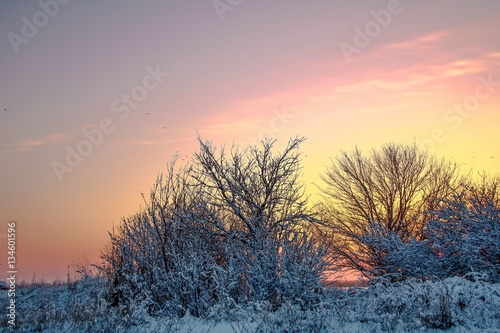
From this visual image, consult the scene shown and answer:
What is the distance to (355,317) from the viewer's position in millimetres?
10578

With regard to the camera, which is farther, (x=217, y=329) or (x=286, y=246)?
(x=286, y=246)

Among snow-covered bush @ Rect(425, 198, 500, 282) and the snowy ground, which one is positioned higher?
snow-covered bush @ Rect(425, 198, 500, 282)

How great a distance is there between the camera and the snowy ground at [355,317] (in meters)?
9.34

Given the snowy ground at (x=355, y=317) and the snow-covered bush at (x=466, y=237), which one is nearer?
the snowy ground at (x=355, y=317)

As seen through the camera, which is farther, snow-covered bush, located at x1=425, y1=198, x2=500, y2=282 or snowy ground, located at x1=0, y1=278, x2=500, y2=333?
snow-covered bush, located at x1=425, y1=198, x2=500, y2=282

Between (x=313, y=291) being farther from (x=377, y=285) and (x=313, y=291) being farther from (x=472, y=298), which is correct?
(x=472, y=298)

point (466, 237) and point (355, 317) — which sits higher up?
point (466, 237)

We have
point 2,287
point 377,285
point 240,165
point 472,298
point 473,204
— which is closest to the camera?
point 472,298

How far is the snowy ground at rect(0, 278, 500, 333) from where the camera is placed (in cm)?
934

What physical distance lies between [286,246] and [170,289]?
3755 mm

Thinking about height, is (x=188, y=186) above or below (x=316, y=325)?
above

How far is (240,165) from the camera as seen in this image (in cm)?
2064

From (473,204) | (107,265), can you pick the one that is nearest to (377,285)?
(473,204)

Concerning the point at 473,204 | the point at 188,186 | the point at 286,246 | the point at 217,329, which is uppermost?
the point at 188,186
